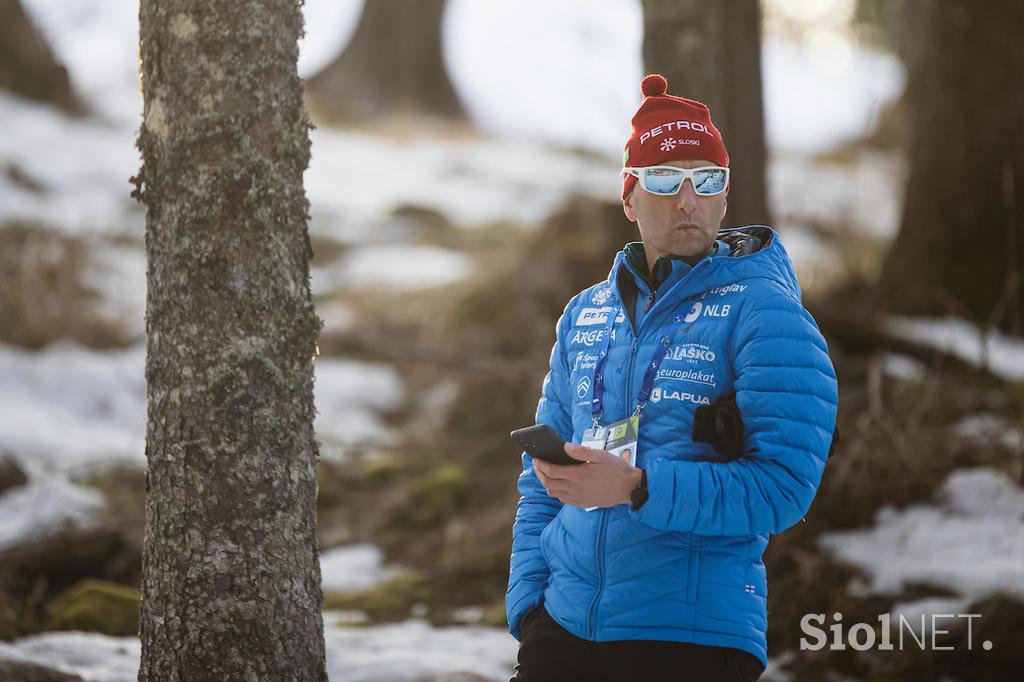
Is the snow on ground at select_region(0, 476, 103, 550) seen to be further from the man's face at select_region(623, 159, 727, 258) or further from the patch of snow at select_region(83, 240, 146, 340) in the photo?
the man's face at select_region(623, 159, 727, 258)

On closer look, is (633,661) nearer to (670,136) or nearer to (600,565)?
(600,565)

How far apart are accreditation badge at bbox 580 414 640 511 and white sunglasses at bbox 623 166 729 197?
1.81 feet

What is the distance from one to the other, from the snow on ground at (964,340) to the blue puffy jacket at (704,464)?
194 inches

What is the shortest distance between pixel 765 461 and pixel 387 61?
1972cm

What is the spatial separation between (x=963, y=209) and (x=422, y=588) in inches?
191

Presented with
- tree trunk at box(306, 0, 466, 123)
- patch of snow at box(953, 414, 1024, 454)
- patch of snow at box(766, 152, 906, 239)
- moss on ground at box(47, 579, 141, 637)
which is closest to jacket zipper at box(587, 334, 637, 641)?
moss on ground at box(47, 579, 141, 637)

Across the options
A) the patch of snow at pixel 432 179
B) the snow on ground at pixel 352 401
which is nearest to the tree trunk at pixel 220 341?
the snow on ground at pixel 352 401

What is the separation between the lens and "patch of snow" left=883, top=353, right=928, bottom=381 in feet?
22.0

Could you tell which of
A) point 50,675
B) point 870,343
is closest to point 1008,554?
point 870,343

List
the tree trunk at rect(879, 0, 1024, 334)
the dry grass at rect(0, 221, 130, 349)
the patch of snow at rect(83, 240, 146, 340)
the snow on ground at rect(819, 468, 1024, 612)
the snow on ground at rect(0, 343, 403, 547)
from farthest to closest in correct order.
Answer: the patch of snow at rect(83, 240, 146, 340)
the dry grass at rect(0, 221, 130, 349)
the tree trunk at rect(879, 0, 1024, 334)
the snow on ground at rect(0, 343, 403, 547)
the snow on ground at rect(819, 468, 1024, 612)

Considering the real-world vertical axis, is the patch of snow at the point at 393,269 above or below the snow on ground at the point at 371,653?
above

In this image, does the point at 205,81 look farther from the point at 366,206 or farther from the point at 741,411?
the point at 366,206

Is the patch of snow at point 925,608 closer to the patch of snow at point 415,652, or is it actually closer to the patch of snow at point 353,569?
the patch of snow at point 415,652

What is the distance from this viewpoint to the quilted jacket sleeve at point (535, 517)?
8.77ft
